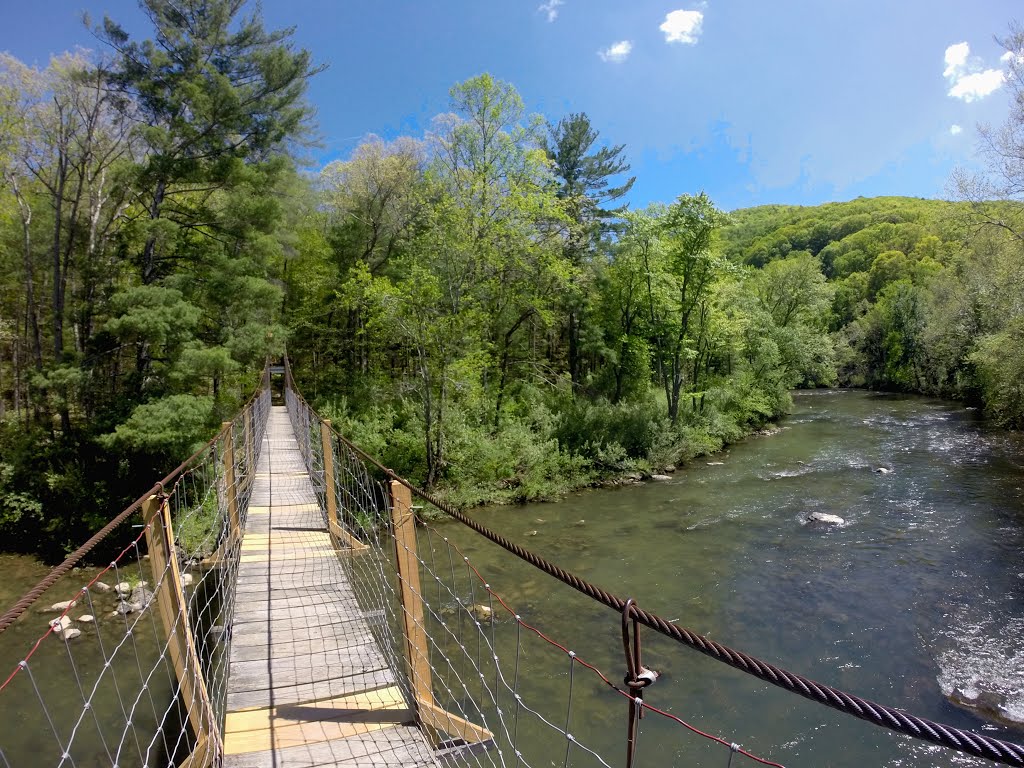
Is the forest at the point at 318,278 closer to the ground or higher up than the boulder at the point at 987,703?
higher up

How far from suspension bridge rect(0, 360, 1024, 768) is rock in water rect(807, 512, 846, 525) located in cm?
487

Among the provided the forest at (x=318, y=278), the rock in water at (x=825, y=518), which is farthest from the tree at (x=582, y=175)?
the rock in water at (x=825, y=518)

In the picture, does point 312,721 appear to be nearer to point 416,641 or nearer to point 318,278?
point 416,641

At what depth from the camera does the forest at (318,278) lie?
10500 mm

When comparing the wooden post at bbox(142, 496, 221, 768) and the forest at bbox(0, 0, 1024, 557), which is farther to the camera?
the forest at bbox(0, 0, 1024, 557)

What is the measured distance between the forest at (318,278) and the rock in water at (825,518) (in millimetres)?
4437

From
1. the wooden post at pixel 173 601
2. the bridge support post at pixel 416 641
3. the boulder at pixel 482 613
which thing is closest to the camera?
the bridge support post at pixel 416 641

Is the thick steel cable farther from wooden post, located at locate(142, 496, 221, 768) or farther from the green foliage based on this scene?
the green foliage

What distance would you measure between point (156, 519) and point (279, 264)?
1828 cm

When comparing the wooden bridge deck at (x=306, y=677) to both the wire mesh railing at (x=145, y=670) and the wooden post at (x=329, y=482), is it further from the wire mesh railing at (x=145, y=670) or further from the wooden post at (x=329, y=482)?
the wooden post at (x=329, y=482)

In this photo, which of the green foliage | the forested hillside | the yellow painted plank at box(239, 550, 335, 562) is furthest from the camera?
the forested hillside

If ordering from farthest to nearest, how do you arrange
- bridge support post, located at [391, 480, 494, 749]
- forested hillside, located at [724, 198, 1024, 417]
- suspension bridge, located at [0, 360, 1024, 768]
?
forested hillside, located at [724, 198, 1024, 417] → bridge support post, located at [391, 480, 494, 749] → suspension bridge, located at [0, 360, 1024, 768]

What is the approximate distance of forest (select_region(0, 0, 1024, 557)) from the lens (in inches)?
413

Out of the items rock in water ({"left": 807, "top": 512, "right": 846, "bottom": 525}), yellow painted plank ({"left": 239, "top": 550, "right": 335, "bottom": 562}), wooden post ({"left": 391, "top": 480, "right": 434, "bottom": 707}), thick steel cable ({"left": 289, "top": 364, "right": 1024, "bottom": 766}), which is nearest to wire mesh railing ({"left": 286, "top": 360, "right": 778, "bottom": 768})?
wooden post ({"left": 391, "top": 480, "right": 434, "bottom": 707})
